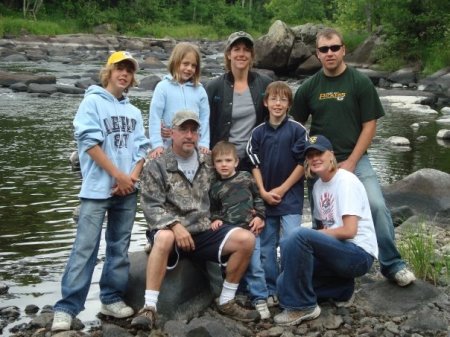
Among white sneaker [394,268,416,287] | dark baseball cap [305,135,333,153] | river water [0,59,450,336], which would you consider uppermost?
dark baseball cap [305,135,333,153]

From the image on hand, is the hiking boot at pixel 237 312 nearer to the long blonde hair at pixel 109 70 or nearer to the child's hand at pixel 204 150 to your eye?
the child's hand at pixel 204 150

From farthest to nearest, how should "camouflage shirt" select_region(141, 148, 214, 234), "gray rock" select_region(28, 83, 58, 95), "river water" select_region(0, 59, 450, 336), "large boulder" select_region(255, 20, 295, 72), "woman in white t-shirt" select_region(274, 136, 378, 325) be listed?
"large boulder" select_region(255, 20, 295, 72), "gray rock" select_region(28, 83, 58, 95), "river water" select_region(0, 59, 450, 336), "camouflage shirt" select_region(141, 148, 214, 234), "woman in white t-shirt" select_region(274, 136, 378, 325)

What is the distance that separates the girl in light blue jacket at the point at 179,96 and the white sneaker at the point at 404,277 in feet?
6.00

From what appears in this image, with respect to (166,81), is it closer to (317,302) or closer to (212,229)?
(212,229)

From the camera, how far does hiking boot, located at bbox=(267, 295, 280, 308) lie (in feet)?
17.6

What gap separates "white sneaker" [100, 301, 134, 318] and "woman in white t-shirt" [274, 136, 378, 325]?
112cm

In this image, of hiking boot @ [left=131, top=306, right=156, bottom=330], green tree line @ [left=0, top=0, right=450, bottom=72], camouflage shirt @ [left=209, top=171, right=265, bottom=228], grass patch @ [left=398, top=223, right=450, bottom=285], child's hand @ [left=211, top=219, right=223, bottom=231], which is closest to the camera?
hiking boot @ [left=131, top=306, right=156, bottom=330]

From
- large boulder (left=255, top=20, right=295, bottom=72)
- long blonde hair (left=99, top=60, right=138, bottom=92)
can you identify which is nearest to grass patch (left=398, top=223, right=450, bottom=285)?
long blonde hair (left=99, top=60, right=138, bottom=92)

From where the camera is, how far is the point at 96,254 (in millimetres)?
5133

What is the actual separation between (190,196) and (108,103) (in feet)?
3.02

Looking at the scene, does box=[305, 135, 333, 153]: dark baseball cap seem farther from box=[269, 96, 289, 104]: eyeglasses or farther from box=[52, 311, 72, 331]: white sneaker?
box=[52, 311, 72, 331]: white sneaker

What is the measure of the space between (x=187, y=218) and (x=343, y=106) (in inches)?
60.9

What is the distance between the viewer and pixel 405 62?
105 ft

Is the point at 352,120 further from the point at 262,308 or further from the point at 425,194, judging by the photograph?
the point at 425,194
